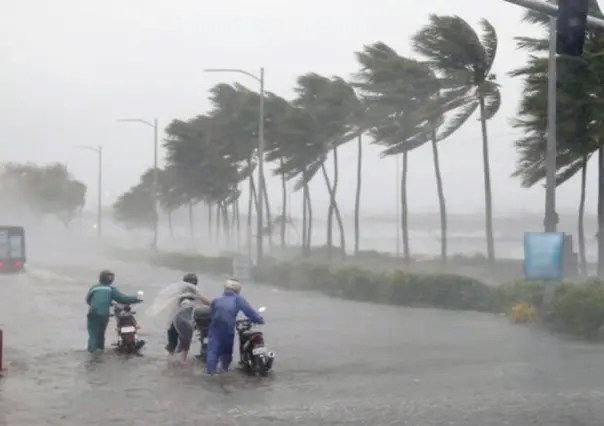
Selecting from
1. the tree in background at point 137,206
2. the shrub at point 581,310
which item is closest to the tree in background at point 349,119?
the shrub at point 581,310

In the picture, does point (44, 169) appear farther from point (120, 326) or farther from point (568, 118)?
point (120, 326)

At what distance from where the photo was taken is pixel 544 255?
23.1m

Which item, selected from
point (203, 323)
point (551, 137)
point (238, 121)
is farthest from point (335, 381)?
point (238, 121)

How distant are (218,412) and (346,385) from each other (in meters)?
2.62

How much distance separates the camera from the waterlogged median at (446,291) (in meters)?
20.6

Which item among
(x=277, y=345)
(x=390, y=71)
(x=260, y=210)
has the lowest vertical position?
(x=277, y=345)

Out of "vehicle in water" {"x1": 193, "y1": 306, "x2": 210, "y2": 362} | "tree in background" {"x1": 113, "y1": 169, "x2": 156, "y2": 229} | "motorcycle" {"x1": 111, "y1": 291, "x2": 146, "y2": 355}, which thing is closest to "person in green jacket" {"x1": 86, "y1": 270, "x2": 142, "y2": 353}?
"motorcycle" {"x1": 111, "y1": 291, "x2": 146, "y2": 355}

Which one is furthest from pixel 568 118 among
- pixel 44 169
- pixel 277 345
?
pixel 44 169

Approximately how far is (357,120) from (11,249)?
56.6 feet

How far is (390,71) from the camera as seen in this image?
38969 mm

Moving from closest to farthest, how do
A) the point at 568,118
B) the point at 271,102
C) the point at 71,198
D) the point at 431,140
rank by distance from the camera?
the point at 568,118 < the point at 431,140 < the point at 271,102 < the point at 71,198

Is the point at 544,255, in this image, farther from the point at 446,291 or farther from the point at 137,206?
the point at 137,206

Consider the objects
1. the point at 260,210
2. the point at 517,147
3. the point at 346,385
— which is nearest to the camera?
the point at 346,385

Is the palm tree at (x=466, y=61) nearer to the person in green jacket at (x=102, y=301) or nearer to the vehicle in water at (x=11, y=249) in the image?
the person in green jacket at (x=102, y=301)
